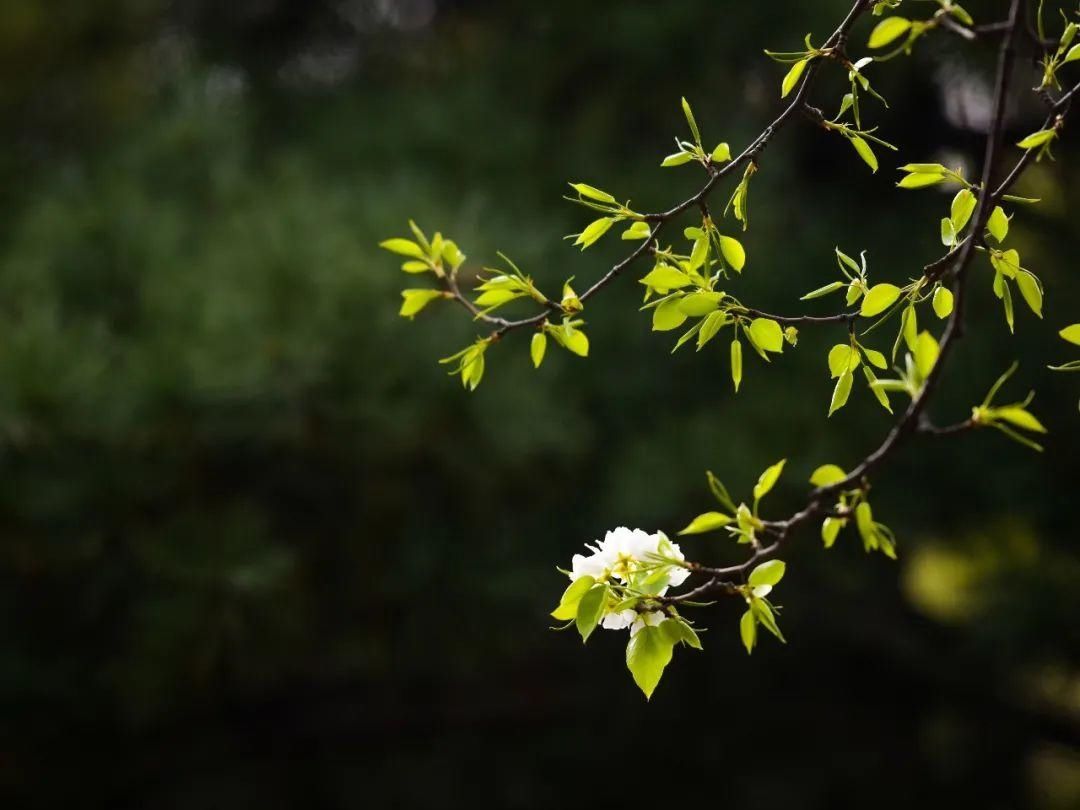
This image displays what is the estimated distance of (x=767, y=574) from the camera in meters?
0.46

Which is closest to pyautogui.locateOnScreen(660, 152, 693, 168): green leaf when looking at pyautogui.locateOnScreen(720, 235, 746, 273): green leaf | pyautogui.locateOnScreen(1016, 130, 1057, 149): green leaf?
pyautogui.locateOnScreen(720, 235, 746, 273): green leaf

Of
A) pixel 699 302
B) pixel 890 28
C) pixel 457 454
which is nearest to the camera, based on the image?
pixel 890 28

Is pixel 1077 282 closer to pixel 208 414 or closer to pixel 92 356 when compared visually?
pixel 208 414

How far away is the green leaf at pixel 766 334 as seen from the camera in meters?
0.52

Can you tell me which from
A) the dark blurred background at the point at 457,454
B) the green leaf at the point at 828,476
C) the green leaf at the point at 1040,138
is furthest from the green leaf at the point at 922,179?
the dark blurred background at the point at 457,454

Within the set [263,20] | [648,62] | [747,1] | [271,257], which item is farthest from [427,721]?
[263,20]

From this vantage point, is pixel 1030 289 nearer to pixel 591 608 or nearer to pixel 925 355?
pixel 925 355

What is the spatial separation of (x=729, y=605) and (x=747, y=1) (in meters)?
1.11

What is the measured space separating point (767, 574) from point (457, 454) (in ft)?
4.46

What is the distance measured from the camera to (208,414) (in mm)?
1614

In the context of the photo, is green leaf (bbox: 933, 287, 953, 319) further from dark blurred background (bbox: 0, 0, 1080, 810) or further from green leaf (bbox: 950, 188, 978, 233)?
dark blurred background (bbox: 0, 0, 1080, 810)

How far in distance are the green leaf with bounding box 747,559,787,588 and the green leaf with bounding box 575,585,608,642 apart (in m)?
0.06

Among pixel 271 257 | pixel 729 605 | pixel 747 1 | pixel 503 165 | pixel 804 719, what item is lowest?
pixel 804 719

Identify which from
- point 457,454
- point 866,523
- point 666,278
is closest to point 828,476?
point 866,523
